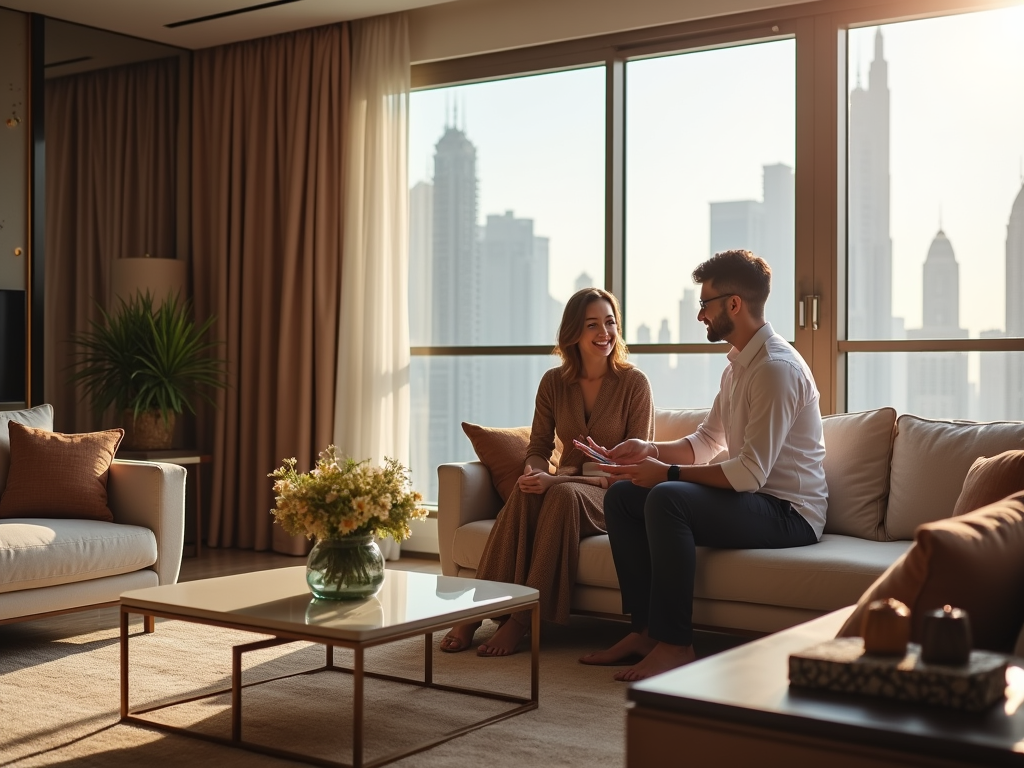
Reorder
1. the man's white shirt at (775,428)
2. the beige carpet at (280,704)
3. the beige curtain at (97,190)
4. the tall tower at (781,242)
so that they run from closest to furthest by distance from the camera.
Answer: the beige carpet at (280,704), the man's white shirt at (775,428), the tall tower at (781,242), the beige curtain at (97,190)

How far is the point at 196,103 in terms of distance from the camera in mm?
6305

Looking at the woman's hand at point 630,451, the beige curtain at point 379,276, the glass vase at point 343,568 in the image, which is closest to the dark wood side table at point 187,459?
the beige curtain at point 379,276

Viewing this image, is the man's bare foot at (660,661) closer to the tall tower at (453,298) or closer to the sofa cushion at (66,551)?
the sofa cushion at (66,551)

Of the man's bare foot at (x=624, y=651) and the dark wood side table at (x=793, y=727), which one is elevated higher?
the dark wood side table at (x=793, y=727)

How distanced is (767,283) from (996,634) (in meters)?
1.90

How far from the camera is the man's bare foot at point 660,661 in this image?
3209mm

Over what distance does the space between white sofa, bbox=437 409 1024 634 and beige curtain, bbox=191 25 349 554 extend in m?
1.97

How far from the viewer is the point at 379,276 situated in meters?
5.65

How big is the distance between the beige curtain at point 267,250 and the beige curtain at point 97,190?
11.3 inches

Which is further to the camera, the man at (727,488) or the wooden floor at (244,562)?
the wooden floor at (244,562)

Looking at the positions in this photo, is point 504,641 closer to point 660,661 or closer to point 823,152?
point 660,661

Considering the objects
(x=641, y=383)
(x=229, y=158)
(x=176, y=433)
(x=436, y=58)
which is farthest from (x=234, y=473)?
(x=641, y=383)

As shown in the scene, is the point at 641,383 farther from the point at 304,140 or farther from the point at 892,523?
the point at 304,140

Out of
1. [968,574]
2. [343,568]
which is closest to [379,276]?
[343,568]
